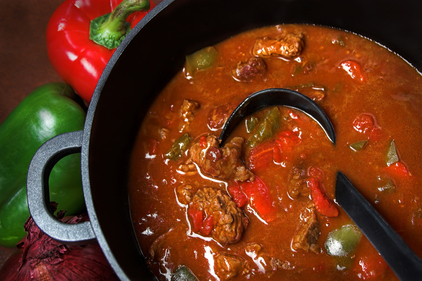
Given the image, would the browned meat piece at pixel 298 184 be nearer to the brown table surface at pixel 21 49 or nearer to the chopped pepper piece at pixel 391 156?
the chopped pepper piece at pixel 391 156

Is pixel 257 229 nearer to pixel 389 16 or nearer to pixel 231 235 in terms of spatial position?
pixel 231 235

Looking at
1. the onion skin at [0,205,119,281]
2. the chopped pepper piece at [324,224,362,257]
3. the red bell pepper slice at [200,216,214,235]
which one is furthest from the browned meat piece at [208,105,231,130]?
the onion skin at [0,205,119,281]

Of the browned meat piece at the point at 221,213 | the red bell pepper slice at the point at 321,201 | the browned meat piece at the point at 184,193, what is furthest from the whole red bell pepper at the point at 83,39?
the red bell pepper slice at the point at 321,201

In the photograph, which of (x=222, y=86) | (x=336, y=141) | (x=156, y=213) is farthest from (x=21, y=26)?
(x=336, y=141)

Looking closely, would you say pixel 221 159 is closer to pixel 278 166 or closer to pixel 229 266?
pixel 278 166

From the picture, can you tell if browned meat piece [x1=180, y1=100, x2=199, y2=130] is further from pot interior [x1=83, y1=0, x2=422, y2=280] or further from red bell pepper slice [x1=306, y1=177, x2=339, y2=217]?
red bell pepper slice [x1=306, y1=177, x2=339, y2=217]

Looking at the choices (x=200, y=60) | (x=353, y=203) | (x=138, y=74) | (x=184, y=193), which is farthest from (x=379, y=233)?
(x=138, y=74)

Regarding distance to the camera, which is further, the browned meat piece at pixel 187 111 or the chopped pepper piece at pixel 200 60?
the chopped pepper piece at pixel 200 60
